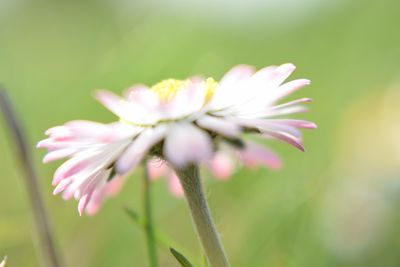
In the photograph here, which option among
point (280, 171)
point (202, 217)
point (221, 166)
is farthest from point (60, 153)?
point (280, 171)

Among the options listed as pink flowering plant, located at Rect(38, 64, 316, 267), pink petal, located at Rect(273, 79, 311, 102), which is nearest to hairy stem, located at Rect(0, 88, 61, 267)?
pink flowering plant, located at Rect(38, 64, 316, 267)

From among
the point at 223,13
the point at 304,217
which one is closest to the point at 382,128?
the point at 304,217

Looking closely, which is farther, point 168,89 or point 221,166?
point 221,166

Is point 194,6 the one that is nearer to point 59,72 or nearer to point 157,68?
point 59,72

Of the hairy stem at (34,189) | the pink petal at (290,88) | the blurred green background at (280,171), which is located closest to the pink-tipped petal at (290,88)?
the pink petal at (290,88)

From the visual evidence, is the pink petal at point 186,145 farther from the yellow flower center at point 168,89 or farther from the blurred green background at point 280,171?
the blurred green background at point 280,171

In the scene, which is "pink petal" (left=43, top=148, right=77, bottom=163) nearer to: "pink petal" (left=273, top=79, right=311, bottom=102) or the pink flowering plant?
the pink flowering plant

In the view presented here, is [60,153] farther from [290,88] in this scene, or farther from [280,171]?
[280,171]
